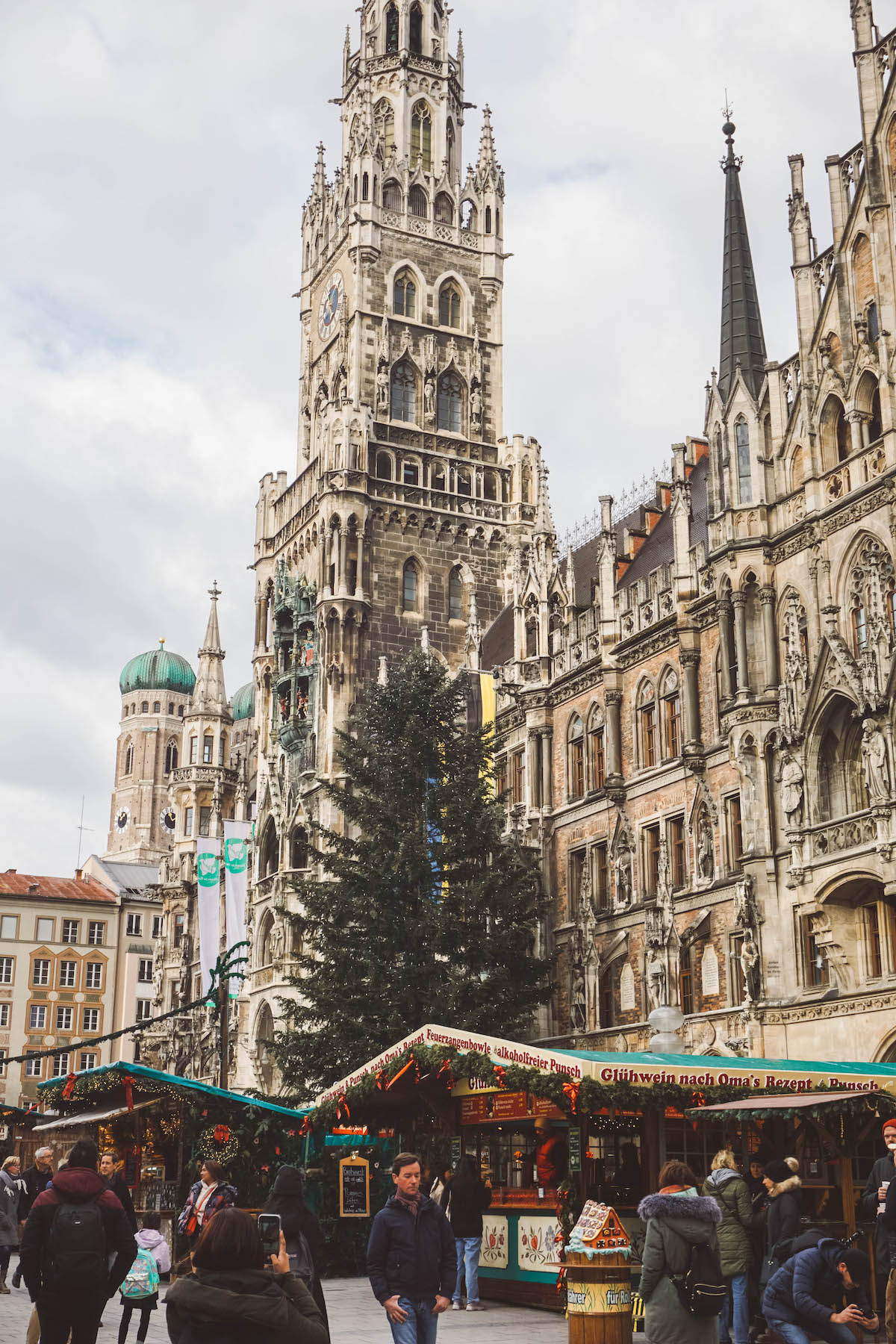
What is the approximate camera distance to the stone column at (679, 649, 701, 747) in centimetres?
3209

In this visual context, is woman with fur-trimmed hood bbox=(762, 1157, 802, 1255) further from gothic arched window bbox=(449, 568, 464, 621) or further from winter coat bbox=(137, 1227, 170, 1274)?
gothic arched window bbox=(449, 568, 464, 621)

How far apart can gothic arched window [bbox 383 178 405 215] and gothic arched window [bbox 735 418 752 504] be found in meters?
30.8

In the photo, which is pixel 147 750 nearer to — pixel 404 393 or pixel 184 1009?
pixel 404 393

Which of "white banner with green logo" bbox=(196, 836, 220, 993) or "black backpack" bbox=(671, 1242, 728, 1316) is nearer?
"black backpack" bbox=(671, 1242, 728, 1316)

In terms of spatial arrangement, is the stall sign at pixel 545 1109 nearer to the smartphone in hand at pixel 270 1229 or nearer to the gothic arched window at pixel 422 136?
the smartphone in hand at pixel 270 1229

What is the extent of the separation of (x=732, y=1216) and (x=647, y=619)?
22941mm

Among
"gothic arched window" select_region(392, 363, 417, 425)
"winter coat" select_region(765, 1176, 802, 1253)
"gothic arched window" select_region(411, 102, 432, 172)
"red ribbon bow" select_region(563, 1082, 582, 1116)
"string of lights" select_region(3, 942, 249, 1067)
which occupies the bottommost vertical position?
"winter coat" select_region(765, 1176, 802, 1253)

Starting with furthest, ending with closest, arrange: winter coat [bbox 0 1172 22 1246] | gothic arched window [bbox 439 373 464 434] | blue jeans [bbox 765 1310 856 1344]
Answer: gothic arched window [bbox 439 373 464 434], winter coat [bbox 0 1172 22 1246], blue jeans [bbox 765 1310 856 1344]

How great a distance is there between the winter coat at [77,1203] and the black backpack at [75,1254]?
12cm

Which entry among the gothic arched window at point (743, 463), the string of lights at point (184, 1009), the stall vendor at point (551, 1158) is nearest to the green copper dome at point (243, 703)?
the string of lights at point (184, 1009)

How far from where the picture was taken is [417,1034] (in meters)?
19.6

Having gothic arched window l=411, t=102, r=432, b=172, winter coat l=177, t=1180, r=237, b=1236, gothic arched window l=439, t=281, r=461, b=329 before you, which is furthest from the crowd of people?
gothic arched window l=411, t=102, r=432, b=172

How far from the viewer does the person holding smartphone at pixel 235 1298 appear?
5.65 metres

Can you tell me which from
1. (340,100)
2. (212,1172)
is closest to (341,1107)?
(212,1172)
